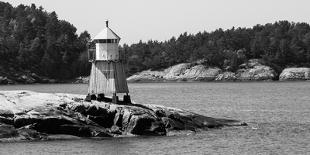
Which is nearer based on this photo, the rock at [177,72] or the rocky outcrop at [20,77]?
the rocky outcrop at [20,77]

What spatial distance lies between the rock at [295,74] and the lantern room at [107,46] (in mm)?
124914

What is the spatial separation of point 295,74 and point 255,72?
32.4 feet

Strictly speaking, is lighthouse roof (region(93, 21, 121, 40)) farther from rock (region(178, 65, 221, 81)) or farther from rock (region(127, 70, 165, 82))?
rock (region(127, 70, 165, 82))

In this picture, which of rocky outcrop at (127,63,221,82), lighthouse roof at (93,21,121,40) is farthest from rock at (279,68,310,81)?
lighthouse roof at (93,21,121,40)

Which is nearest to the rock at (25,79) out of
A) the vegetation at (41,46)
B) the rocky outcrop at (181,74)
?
the vegetation at (41,46)

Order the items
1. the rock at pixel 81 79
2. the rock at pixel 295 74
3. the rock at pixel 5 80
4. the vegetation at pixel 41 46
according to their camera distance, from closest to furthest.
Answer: the rock at pixel 5 80
the rock at pixel 295 74
the vegetation at pixel 41 46
the rock at pixel 81 79

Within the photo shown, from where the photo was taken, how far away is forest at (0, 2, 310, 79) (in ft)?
586

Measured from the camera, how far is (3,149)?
42.2 meters

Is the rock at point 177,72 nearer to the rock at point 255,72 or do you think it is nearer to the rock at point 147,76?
the rock at point 147,76

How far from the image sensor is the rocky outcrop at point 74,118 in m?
46.3

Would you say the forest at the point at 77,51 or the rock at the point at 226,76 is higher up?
the forest at the point at 77,51

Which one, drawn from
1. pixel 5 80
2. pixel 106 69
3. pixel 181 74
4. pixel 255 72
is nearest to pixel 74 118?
pixel 106 69

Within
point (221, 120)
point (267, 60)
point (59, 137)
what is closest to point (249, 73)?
point (267, 60)

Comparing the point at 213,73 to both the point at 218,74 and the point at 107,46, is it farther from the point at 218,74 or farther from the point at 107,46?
the point at 107,46
